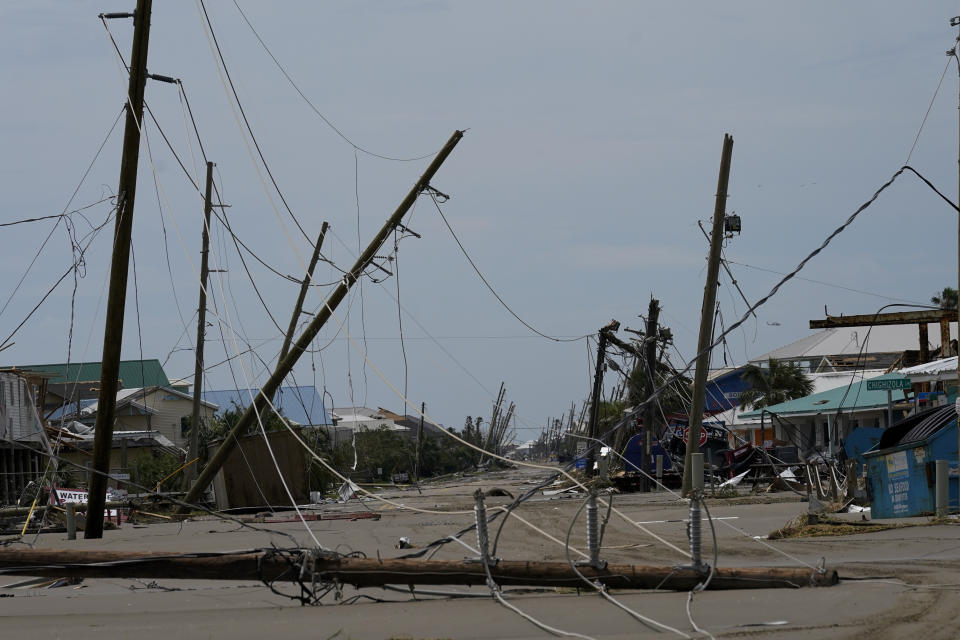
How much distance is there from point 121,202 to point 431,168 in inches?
416

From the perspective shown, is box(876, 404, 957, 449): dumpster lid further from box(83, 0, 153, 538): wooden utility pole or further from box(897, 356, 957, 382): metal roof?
box(83, 0, 153, 538): wooden utility pole

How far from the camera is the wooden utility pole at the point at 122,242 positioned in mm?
17375

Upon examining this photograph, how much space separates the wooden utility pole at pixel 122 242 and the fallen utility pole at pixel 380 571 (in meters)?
6.98

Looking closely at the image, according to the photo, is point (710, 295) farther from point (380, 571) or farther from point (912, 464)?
point (380, 571)

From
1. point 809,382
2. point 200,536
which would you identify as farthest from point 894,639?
point 809,382

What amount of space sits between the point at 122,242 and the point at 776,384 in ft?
121

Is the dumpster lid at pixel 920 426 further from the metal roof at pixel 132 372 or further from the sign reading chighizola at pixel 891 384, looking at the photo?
the metal roof at pixel 132 372

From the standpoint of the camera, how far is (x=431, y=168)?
27.0m

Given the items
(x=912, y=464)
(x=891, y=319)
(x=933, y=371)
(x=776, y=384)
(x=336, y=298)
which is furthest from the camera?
(x=776, y=384)

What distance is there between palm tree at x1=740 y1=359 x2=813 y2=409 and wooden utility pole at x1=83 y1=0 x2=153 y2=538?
112 ft

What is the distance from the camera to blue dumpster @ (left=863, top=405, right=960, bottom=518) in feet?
51.9

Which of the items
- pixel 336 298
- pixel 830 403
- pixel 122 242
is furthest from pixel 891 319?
pixel 122 242

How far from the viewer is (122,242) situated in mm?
17688

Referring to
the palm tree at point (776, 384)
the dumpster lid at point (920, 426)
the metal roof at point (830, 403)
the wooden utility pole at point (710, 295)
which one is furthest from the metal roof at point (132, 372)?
the dumpster lid at point (920, 426)
